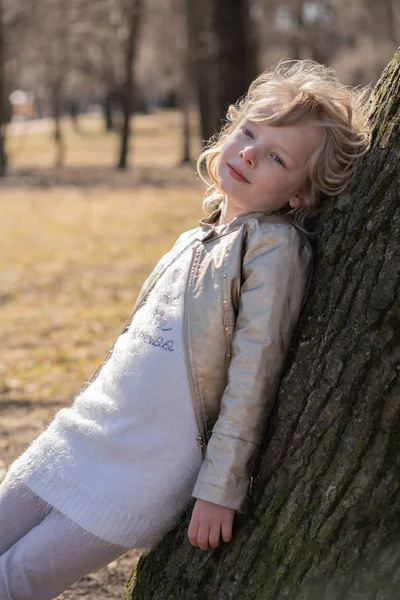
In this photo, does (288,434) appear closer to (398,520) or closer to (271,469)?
(271,469)

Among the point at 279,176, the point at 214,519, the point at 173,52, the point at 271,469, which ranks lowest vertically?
the point at 173,52

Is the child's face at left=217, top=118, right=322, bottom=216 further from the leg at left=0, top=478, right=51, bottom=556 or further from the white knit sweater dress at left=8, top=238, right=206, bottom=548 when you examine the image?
the leg at left=0, top=478, right=51, bottom=556

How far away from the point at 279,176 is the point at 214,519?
937 mm

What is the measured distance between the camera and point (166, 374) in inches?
87.1

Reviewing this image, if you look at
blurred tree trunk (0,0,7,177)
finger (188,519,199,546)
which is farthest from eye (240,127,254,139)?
blurred tree trunk (0,0,7,177)

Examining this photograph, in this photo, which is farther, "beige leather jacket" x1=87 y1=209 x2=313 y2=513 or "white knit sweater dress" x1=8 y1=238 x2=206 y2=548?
"white knit sweater dress" x1=8 y1=238 x2=206 y2=548

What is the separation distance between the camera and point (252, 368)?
6.83 ft

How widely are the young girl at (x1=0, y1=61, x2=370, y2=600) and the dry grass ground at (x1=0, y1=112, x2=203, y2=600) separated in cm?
95

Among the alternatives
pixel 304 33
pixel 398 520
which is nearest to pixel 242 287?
pixel 398 520

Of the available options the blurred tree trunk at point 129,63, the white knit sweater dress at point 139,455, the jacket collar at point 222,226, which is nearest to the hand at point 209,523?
the white knit sweater dress at point 139,455

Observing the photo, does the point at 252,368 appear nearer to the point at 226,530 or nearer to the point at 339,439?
the point at 339,439

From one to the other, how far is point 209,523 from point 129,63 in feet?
81.2

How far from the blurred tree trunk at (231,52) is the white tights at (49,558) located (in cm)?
736

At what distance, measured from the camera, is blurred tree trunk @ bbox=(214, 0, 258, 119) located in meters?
9.14
